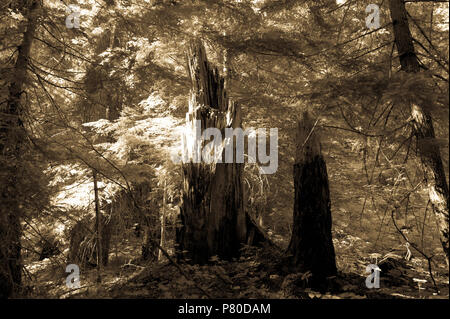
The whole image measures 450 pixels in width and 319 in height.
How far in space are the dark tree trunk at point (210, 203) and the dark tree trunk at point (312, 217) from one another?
1.19m

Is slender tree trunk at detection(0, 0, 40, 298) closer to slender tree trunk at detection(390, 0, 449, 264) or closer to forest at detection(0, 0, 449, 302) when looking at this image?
forest at detection(0, 0, 449, 302)

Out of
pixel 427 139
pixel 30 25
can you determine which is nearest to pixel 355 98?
pixel 427 139

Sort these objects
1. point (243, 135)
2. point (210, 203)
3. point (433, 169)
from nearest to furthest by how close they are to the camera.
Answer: point (433, 169) < point (210, 203) < point (243, 135)

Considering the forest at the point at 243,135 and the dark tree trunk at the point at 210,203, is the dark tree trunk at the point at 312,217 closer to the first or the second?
the forest at the point at 243,135

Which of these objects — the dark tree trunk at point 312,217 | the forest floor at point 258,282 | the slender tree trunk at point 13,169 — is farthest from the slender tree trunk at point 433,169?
the slender tree trunk at point 13,169

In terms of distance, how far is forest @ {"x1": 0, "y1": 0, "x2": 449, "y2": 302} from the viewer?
12.0ft

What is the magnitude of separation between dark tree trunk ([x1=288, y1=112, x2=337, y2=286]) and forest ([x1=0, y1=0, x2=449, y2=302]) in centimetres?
2

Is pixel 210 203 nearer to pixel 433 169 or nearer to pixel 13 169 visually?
pixel 13 169

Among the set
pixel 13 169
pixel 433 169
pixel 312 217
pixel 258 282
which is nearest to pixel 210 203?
pixel 258 282

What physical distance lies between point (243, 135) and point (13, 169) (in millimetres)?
3925

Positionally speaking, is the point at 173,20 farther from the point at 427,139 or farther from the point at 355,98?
the point at 427,139

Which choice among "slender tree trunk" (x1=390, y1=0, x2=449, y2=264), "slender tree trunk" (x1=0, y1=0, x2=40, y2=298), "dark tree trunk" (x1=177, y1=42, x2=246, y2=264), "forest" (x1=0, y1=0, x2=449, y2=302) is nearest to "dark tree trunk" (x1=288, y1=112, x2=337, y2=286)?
"forest" (x1=0, y1=0, x2=449, y2=302)

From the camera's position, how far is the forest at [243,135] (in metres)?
3.65

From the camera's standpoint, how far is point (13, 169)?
404cm
